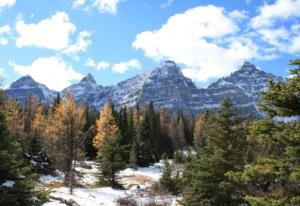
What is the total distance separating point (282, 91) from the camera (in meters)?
13.3

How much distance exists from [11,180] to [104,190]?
29460 millimetres

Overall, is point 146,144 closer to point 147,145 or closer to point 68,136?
point 147,145

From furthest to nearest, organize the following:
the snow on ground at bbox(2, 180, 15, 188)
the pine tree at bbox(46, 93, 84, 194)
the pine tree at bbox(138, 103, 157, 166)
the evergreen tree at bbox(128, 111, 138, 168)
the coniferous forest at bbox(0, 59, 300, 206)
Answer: the pine tree at bbox(138, 103, 157, 166)
the evergreen tree at bbox(128, 111, 138, 168)
the pine tree at bbox(46, 93, 84, 194)
the snow on ground at bbox(2, 180, 15, 188)
the coniferous forest at bbox(0, 59, 300, 206)

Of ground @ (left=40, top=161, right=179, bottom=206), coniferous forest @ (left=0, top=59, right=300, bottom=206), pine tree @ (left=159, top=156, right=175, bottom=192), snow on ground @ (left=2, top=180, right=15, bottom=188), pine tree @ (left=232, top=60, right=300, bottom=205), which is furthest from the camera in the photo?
pine tree @ (left=159, top=156, right=175, bottom=192)

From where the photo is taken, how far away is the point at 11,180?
18672mm

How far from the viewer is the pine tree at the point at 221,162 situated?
24875 millimetres

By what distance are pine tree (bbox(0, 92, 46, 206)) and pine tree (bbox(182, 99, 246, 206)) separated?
972 centimetres

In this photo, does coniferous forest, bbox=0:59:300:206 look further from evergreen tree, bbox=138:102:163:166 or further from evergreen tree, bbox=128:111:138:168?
evergreen tree, bbox=138:102:163:166

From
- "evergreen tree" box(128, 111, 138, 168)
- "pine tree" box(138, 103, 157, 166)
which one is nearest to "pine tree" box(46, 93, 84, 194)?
"evergreen tree" box(128, 111, 138, 168)

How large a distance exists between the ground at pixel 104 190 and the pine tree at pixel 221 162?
7625mm

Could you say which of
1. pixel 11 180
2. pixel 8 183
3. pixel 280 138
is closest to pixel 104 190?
pixel 11 180

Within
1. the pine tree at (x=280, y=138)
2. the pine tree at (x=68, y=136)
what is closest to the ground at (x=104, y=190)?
the pine tree at (x=68, y=136)

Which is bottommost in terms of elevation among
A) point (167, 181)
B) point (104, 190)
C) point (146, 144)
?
point (104, 190)

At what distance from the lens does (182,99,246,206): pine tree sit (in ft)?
81.6
